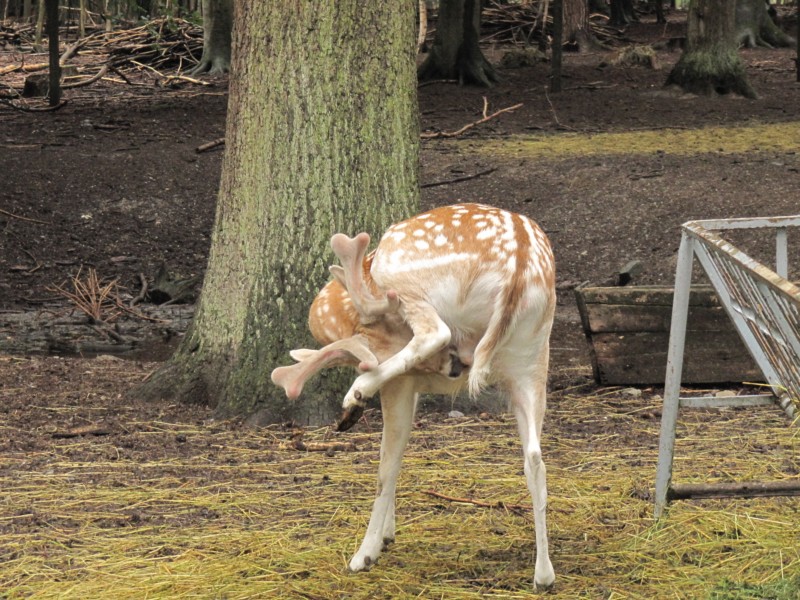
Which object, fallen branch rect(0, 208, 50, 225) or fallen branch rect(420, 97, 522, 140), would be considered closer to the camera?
fallen branch rect(0, 208, 50, 225)

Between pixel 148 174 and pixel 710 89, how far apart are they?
24.7 ft

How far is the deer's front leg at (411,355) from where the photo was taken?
3352mm

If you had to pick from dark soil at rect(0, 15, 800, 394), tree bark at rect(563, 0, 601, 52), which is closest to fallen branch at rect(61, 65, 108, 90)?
dark soil at rect(0, 15, 800, 394)

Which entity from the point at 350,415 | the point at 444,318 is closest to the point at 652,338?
the point at 444,318

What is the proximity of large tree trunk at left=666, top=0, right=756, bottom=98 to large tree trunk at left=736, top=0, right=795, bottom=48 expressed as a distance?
285 inches

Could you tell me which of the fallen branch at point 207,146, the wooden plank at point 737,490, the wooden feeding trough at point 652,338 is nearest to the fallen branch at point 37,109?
the fallen branch at point 207,146

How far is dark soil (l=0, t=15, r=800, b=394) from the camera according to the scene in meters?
10.7

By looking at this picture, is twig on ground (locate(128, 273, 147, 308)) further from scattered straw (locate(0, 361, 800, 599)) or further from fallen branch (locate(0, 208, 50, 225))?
scattered straw (locate(0, 361, 800, 599))

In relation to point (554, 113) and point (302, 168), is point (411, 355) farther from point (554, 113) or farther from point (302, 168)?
point (554, 113)

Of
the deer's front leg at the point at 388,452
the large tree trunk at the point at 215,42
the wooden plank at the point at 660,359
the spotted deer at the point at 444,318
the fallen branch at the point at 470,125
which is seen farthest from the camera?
the large tree trunk at the point at 215,42

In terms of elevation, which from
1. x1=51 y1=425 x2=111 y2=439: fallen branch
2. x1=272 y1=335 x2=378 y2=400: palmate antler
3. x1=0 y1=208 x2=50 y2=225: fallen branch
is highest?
x1=272 y1=335 x2=378 y2=400: palmate antler

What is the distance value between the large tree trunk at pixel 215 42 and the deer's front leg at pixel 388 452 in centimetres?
1532

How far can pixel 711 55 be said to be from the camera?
1573cm

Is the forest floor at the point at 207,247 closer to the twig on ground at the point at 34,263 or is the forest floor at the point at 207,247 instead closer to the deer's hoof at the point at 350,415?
the twig on ground at the point at 34,263
